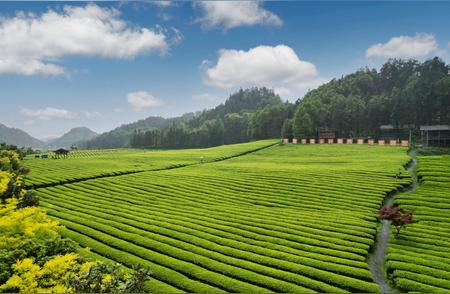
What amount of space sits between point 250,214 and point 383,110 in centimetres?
10035

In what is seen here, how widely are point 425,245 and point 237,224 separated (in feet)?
49.5

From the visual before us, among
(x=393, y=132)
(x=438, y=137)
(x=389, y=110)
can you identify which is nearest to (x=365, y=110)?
(x=389, y=110)

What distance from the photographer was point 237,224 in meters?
29.8

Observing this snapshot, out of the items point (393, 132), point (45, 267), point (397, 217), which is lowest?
point (397, 217)

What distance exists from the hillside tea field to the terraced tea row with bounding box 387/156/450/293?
212cm

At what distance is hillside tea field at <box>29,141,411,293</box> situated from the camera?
67.6ft

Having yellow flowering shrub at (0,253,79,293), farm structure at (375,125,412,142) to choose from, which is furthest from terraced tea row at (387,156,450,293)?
farm structure at (375,125,412,142)

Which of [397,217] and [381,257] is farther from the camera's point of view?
[397,217]

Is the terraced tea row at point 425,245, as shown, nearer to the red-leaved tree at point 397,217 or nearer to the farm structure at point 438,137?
the red-leaved tree at point 397,217

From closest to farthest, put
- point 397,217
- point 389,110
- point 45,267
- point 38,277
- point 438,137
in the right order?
point 38,277, point 45,267, point 397,217, point 438,137, point 389,110

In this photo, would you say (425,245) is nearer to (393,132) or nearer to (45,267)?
(45,267)

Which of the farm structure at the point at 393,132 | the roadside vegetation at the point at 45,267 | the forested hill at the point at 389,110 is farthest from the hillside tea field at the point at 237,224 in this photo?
the forested hill at the point at 389,110

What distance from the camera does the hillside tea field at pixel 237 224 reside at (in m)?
20.6

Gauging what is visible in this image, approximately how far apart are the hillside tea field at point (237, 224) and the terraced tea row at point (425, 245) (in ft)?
6.95
